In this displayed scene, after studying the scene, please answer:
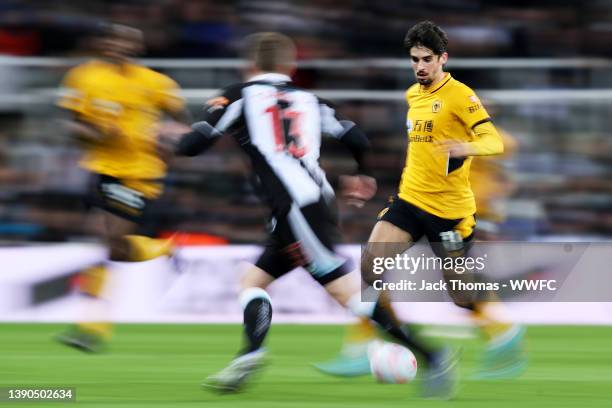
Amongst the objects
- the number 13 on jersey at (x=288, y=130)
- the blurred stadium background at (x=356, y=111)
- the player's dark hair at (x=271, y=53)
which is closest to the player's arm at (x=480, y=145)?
the number 13 on jersey at (x=288, y=130)

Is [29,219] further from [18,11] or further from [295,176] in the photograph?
[295,176]

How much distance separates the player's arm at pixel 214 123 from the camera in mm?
6770

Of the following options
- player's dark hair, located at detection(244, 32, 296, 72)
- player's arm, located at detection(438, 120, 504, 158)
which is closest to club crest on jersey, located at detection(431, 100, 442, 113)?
player's arm, located at detection(438, 120, 504, 158)

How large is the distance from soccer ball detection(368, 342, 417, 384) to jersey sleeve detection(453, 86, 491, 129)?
4.43 ft

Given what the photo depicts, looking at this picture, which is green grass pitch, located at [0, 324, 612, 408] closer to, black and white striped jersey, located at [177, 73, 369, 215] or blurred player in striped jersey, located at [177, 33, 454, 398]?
blurred player in striped jersey, located at [177, 33, 454, 398]

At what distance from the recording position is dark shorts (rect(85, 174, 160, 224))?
9102 mm

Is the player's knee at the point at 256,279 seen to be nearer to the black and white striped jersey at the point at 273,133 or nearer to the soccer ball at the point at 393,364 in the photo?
the black and white striped jersey at the point at 273,133

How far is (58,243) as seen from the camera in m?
13.0

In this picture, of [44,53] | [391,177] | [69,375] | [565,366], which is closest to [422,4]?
[391,177]

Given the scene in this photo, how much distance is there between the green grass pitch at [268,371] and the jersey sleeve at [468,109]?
4.68 feet

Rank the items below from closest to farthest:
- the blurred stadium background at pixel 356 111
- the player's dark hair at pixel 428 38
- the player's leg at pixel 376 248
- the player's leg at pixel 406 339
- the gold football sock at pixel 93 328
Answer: the player's leg at pixel 406 339 → the player's dark hair at pixel 428 38 → the player's leg at pixel 376 248 → the gold football sock at pixel 93 328 → the blurred stadium background at pixel 356 111

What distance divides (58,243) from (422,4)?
14.2 feet
